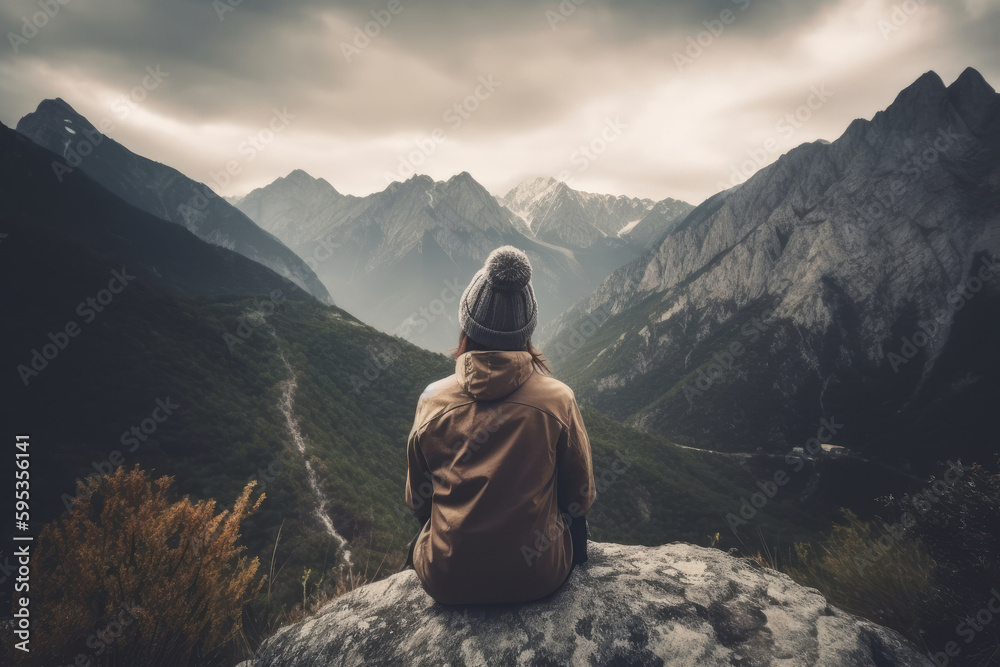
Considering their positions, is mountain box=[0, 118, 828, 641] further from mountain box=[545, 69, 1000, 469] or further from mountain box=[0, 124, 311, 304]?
mountain box=[545, 69, 1000, 469]

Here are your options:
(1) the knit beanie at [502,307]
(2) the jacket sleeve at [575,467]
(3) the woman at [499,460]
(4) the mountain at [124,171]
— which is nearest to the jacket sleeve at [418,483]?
(3) the woman at [499,460]

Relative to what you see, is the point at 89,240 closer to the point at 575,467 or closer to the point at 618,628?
the point at 575,467

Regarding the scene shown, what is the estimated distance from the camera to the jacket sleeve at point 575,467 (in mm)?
2889

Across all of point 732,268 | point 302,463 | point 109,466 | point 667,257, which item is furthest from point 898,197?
point 109,466

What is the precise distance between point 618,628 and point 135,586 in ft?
15.4

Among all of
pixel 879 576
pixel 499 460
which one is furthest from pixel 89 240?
pixel 879 576

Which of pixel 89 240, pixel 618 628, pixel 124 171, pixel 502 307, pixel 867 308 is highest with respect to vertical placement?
pixel 124 171

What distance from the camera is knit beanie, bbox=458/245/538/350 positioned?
9.65 ft

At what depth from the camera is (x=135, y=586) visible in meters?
3.80

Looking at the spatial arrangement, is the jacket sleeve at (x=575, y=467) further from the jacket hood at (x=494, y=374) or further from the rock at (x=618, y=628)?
the rock at (x=618, y=628)

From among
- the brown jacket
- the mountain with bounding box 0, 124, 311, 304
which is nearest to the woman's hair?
the brown jacket

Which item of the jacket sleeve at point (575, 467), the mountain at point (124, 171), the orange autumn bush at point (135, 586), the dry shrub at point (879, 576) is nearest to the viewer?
the jacket sleeve at point (575, 467)

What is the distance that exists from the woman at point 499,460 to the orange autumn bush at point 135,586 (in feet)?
9.46

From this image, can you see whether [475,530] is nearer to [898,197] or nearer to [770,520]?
[770,520]
